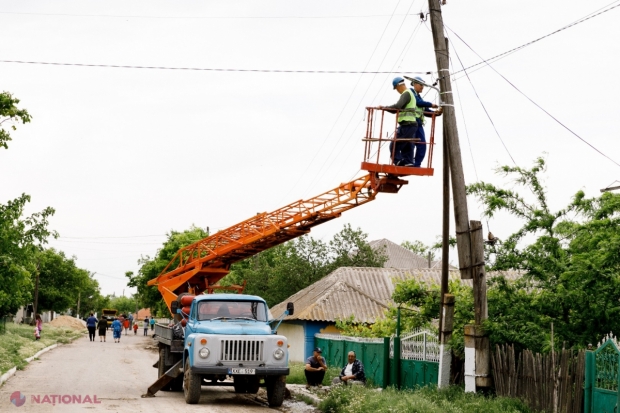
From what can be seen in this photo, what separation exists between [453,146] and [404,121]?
3.51 ft

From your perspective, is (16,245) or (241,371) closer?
(241,371)

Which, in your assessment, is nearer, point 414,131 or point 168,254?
point 414,131

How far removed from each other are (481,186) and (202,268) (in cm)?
860

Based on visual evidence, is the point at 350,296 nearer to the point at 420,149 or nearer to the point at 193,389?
the point at 193,389

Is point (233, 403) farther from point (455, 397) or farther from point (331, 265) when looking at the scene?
point (331, 265)

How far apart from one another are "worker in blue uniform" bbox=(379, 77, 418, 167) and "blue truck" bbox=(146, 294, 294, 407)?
3808mm

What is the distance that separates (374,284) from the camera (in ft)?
129

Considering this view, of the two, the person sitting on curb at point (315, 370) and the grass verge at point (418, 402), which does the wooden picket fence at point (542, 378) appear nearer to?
the grass verge at point (418, 402)

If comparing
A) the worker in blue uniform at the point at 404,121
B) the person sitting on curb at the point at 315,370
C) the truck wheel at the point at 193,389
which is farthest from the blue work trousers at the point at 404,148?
the person sitting on curb at the point at 315,370

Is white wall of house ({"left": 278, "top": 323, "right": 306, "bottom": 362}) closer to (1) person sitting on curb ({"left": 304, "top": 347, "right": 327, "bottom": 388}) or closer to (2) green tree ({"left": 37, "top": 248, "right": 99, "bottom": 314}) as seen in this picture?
(1) person sitting on curb ({"left": 304, "top": 347, "right": 327, "bottom": 388})

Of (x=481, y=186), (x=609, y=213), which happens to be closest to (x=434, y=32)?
(x=481, y=186)

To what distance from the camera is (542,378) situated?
12.6 metres

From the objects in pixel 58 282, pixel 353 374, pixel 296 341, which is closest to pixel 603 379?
pixel 353 374

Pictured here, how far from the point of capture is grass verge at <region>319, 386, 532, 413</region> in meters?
12.4
